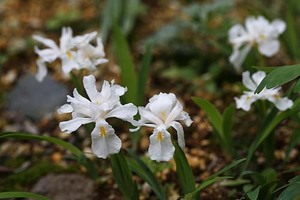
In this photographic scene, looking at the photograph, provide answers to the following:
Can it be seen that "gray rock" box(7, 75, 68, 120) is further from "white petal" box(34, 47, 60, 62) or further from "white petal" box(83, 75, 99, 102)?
"white petal" box(83, 75, 99, 102)

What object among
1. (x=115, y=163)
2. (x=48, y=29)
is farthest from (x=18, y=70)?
(x=115, y=163)

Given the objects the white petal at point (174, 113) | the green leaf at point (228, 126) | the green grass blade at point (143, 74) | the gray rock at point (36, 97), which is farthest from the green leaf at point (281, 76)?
the gray rock at point (36, 97)

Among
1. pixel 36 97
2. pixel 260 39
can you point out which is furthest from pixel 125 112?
pixel 36 97

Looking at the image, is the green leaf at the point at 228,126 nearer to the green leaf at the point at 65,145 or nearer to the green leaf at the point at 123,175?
the green leaf at the point at 123,175

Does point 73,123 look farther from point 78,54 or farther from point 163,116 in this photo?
point 78,54

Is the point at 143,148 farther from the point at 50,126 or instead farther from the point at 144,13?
the point at 144,13
